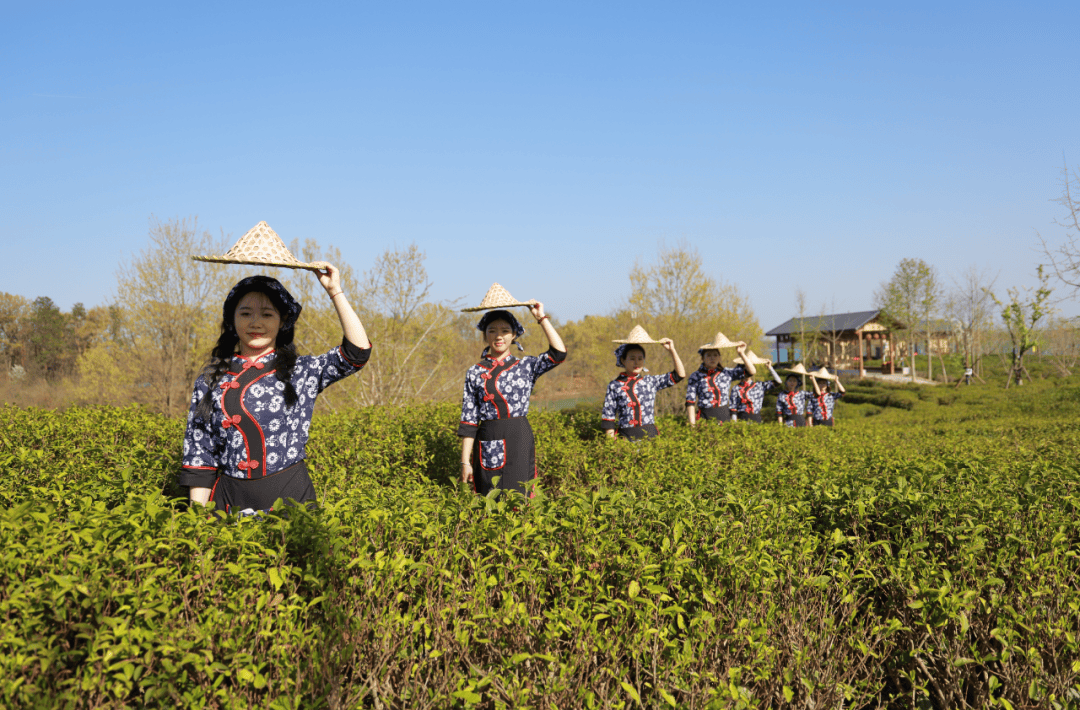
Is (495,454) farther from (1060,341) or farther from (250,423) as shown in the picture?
(1060,341)

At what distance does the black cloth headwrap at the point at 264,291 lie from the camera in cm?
272

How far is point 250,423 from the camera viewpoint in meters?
2.67

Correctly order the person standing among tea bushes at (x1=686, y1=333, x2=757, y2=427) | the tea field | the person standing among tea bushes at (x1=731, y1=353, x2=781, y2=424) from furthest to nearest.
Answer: the person standing among tea bushes at (x1=731, y1=353, x2=781, y2=424) → the person standing among tea bushes at (x1=686, y1=333, x2=757, y2=427) → the tea field

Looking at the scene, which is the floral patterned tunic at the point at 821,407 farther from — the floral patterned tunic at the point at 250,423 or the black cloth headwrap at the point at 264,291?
the black cloth headwrap at the point at 264,291

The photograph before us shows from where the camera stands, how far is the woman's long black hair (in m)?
2.69

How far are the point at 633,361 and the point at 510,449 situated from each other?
2.43m

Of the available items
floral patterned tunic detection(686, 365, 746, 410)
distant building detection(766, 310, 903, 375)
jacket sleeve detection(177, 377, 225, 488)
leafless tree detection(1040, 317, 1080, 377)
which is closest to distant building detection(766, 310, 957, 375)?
distant building detection(766, 310, 903, 375)

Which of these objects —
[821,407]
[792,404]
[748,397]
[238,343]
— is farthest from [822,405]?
[238,343]

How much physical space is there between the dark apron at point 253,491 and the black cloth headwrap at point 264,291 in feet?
2.28

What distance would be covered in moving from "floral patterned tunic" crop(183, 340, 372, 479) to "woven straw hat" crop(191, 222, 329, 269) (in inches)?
17.1

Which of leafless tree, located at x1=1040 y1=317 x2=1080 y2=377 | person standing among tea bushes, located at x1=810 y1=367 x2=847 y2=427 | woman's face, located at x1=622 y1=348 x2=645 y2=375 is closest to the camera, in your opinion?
woman's face, located at x1=622 y1=348 x2=645 y2=375

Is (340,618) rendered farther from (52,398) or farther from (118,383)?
(52,398)

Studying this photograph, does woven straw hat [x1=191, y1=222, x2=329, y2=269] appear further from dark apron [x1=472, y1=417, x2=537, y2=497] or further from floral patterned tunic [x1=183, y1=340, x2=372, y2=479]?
dark apron [x1=472, y1=417, x2=537, y2=497]

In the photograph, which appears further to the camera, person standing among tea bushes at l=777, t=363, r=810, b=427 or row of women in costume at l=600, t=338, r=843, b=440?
person standing among tea bushes at l=777, t=363, r=810, b=427
